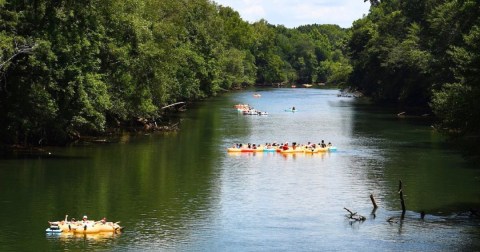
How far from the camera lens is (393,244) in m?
35.6

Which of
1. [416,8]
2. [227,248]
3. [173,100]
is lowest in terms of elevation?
[227,248]

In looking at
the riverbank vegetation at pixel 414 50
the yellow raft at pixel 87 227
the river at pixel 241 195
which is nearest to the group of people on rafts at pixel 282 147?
the river at pixel 241 195

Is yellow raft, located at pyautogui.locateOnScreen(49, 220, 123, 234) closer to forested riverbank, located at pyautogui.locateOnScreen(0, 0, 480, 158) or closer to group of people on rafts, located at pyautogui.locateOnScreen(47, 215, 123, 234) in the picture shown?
group of people on rafts, located at pyautogui.locateOnScreen(47, 215, 123, 234)

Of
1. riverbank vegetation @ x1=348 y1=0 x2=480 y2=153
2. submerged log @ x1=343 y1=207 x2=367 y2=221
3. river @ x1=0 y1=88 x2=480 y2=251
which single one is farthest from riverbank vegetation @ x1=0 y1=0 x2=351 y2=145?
riverbank vegetation @ x1=348 y1=0 x2=480 y2=153

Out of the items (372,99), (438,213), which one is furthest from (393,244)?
(372,99)

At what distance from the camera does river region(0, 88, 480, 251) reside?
36.0m

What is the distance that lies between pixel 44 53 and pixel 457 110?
89.2ft

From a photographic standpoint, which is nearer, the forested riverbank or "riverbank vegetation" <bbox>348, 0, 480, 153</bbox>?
the forested riverbank

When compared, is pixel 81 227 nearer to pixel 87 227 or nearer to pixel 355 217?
pixel 87 227

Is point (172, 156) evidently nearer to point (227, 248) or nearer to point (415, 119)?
point (227, 248)

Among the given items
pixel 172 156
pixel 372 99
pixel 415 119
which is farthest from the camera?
pixel 372 99

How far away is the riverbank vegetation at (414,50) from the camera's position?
214ft

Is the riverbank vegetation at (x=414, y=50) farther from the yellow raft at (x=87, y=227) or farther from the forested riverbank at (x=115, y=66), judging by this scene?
the yellow raft at (x=87, y=227)

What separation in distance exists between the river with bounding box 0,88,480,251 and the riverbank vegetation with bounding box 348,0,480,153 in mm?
5191
